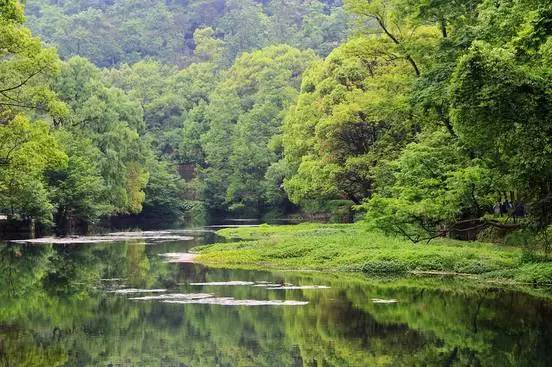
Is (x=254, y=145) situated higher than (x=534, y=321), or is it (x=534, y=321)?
(x=254, y=145)

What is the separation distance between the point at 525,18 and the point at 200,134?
92336 millimetres

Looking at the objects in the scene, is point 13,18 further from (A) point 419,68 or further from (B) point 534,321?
(B) point 534,321

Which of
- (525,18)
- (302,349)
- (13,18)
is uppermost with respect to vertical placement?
(13,18)

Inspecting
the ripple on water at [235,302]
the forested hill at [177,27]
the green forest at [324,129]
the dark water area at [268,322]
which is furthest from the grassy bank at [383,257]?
the forested hill at [177,27]

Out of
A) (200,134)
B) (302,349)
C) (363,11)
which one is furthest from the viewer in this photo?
(200,134)

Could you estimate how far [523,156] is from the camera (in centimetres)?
2172

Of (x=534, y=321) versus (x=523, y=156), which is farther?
(x=523, y=156)

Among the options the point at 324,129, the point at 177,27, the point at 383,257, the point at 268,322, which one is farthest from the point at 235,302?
the point at 177,27

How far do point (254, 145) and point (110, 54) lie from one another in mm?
84687

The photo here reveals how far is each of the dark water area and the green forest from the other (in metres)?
3.41

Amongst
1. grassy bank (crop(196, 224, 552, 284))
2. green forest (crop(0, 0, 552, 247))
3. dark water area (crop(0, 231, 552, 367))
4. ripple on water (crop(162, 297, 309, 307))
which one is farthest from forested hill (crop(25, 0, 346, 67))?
ripple on water (crop(162, 297, 309, 307))

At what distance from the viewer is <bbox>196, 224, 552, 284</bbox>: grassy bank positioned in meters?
26.1

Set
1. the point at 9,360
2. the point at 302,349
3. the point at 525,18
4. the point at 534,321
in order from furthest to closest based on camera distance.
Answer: the point at 525,18, the point at 534,321, the point at 302,349, the point at 9,360

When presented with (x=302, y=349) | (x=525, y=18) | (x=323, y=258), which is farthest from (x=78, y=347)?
(x=323, y=258)
